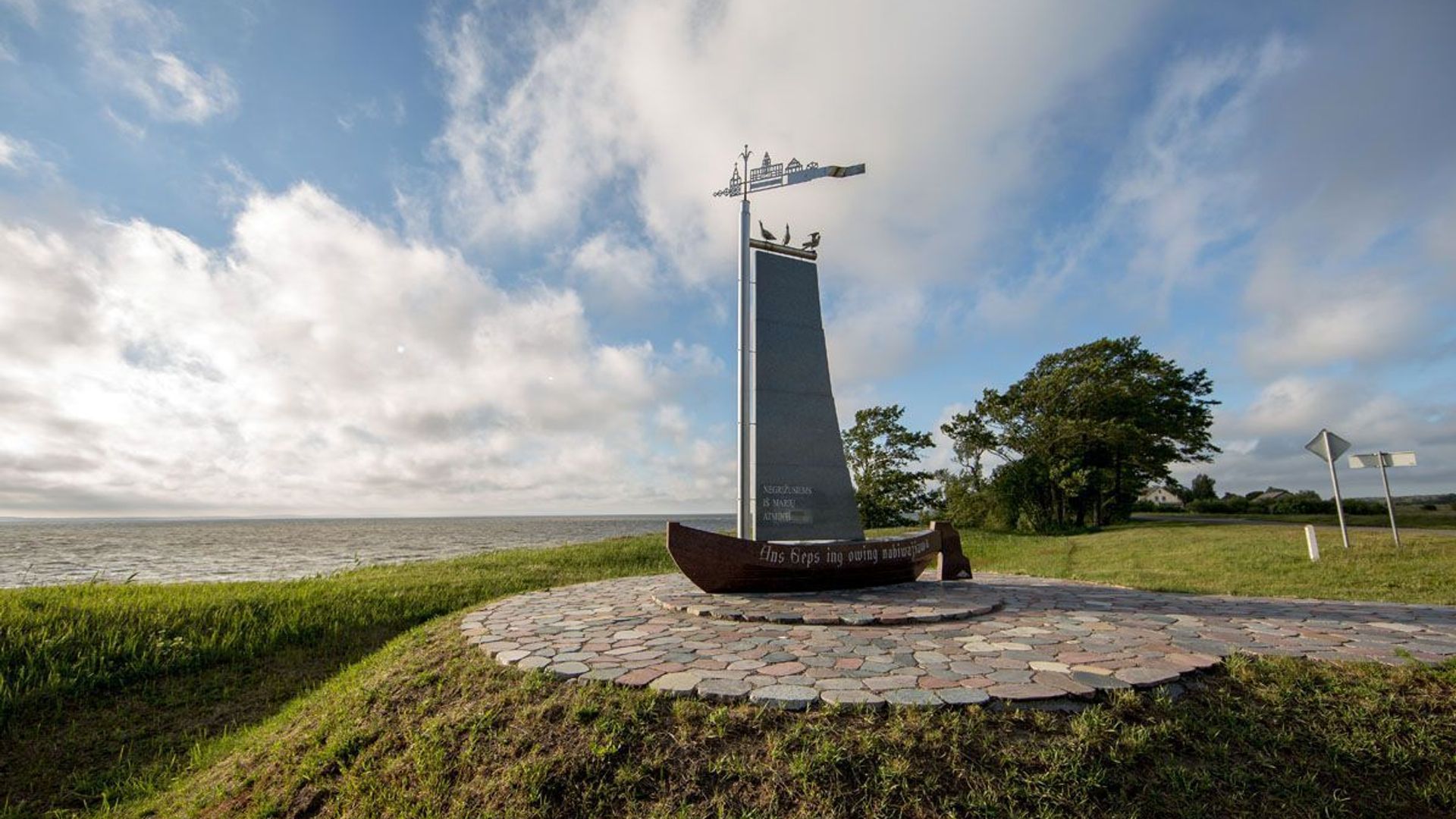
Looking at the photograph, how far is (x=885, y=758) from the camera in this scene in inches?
132

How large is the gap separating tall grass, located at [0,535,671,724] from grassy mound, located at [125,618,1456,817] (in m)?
3.28

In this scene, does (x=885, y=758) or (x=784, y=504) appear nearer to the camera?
(x=885, y=758)

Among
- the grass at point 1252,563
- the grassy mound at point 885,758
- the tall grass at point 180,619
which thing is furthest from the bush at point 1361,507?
the tall grass at point 180,619

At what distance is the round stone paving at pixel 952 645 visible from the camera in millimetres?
4098

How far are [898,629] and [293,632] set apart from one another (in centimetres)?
735

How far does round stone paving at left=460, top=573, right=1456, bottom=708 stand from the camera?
410 centimetres

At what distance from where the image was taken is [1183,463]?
2986 centimetres

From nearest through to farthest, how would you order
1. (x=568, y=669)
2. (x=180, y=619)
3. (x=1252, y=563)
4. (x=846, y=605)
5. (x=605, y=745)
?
1. (x=605, y=745)
2. (x=568, y=669)
3. (x=846, y=605)
4. (x=180, y=619)
5. (x=1252, y=563)

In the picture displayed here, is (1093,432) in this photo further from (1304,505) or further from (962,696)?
(962,696)

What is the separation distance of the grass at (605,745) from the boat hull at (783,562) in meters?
2.57

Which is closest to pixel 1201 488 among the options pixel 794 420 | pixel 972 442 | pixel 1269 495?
pixel 1269 495

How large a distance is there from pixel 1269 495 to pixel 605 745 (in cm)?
4848

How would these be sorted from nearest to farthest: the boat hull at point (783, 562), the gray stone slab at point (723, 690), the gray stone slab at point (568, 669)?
the gray stone slab at point (723, 690), the gray stone slab at point (568, 669), the boat hull at point (783, 562)

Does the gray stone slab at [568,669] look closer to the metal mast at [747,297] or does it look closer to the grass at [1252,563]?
the metal mast at [747,297]
